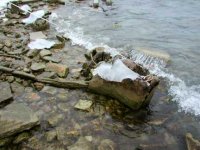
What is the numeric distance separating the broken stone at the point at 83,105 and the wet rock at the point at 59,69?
103cm

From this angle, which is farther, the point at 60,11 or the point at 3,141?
the point at 60,11

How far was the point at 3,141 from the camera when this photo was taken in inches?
146

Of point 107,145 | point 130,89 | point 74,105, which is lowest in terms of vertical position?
point 107,145

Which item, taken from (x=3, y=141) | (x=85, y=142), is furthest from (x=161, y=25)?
(x=3, y=141)

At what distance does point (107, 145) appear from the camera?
3900 mm

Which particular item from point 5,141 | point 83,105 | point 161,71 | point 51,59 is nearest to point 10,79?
point 51,59

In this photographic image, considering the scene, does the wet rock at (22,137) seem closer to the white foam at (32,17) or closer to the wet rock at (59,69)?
the wet rock at (59,69)

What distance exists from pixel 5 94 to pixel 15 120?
3.13ft

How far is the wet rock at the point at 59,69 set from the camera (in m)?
5.62

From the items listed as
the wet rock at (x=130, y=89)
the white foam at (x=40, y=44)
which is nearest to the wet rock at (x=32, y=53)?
the white foam at (x=40, y=44)

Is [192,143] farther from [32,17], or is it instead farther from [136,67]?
[32,17]

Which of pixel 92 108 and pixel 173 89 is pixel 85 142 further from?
pixel 173 89

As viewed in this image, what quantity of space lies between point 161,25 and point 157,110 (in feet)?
16.7

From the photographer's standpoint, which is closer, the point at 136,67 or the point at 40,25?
the point at 136,67
